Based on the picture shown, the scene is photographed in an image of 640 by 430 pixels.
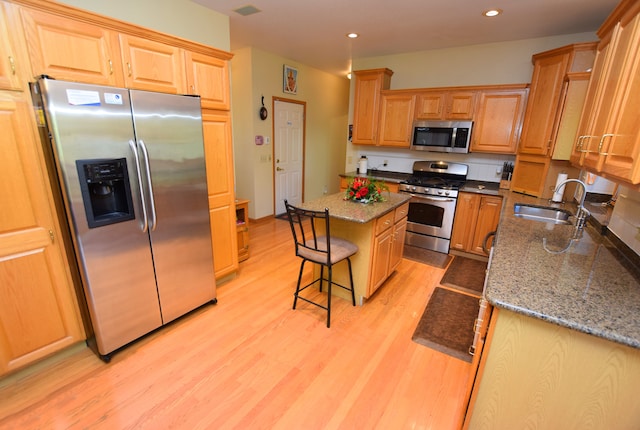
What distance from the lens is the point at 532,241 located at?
72.8 inches

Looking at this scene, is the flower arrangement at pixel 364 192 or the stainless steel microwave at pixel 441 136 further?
the stainless steel microwave at pixel 441 136

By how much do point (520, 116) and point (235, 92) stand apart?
399 cm

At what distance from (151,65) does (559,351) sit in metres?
2.80

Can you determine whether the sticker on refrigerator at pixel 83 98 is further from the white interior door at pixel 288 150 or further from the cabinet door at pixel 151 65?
the white interior door at pixel 288 150

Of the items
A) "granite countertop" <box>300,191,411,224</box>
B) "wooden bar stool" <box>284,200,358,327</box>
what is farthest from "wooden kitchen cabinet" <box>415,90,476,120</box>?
"wooden bar stool" <box>284,200,358,327</box>

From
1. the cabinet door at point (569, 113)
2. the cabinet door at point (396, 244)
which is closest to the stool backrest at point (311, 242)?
the cabinet door at point (396, 244)

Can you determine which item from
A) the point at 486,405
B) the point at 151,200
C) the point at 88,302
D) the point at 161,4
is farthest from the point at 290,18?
the point at 486,405

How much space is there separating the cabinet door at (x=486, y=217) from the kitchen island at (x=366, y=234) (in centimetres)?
127

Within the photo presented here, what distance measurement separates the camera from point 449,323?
2.46 m

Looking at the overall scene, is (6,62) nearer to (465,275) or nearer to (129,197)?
(129,197)

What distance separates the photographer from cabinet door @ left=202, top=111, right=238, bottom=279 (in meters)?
2.44

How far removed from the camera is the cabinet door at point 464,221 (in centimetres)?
359

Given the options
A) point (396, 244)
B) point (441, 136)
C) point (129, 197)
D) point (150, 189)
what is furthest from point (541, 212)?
point (129, 197)

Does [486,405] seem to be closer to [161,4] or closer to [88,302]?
[88,302]
